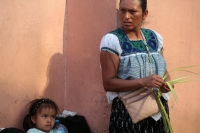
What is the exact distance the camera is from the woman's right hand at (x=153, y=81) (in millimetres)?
3029

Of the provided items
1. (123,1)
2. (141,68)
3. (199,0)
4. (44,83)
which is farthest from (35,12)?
(199,0)

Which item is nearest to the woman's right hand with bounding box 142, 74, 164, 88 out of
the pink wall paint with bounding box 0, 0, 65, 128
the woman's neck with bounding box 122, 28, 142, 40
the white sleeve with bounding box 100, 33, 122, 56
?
the white sleeve with bounding box 100, 33, 122, 56

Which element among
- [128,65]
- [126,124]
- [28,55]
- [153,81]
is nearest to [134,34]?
[128,65]

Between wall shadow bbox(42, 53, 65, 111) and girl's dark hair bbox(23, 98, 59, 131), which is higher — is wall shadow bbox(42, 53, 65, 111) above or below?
above

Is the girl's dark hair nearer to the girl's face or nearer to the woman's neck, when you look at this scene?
the girl's face

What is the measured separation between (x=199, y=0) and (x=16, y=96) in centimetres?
242

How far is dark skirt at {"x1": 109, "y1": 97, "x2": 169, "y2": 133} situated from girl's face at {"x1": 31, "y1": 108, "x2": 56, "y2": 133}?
74 centimetres

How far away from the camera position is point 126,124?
3.25m

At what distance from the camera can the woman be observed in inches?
125

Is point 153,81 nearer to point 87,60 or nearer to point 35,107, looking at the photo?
point 87,60

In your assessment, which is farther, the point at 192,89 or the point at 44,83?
the point at 192,89

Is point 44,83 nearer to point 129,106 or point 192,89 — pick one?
point 129,106

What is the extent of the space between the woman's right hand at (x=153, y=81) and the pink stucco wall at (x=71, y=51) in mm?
1042

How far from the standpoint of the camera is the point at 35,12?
Answer: 3982 mm
